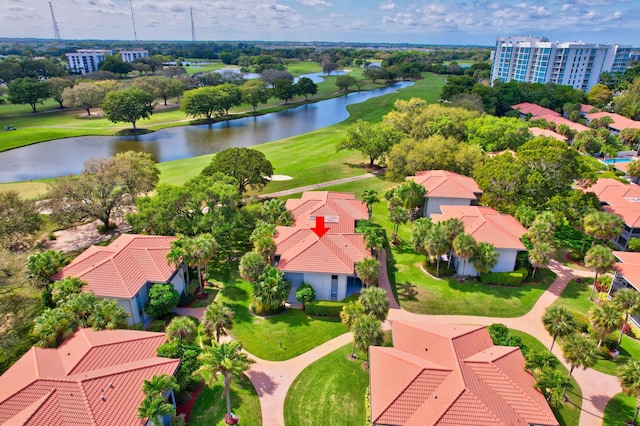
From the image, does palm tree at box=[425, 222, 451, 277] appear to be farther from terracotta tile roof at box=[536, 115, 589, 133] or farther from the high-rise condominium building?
the high-rise condominium building

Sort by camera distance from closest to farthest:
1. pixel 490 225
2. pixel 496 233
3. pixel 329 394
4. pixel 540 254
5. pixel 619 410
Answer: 1. pixel 619 410
2. pixel 329 394
3. pixel 540 254
4. pixel 496 233
5. pixel 490 225

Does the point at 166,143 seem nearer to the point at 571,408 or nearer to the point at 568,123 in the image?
the point at 571,408

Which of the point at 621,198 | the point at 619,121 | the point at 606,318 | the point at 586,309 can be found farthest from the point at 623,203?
the point at 619,121

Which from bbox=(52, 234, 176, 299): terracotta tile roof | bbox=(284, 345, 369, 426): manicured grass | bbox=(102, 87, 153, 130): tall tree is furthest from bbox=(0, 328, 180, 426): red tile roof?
bbox=(102, 87, 153, 130): tall tree

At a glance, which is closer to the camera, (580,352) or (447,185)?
(580,352)

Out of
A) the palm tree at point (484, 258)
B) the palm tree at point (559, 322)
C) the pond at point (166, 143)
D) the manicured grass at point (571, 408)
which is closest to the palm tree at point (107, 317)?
the manicured grass at point (571, 408)

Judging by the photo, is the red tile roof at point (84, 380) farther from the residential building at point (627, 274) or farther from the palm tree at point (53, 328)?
the residential building at point (627, 274)

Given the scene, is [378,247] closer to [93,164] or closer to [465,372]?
[465,372]
